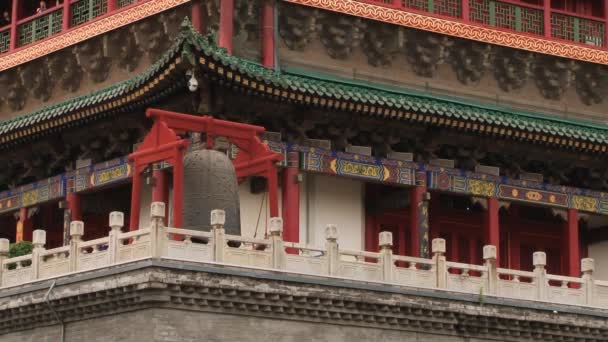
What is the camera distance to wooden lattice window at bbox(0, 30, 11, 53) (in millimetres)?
50856

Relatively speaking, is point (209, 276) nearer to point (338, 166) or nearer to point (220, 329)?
point (220, 329)

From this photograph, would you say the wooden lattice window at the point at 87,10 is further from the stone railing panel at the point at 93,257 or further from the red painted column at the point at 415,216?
the stone railing panel at the point at 93,257

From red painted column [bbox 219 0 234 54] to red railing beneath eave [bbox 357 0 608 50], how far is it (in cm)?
444

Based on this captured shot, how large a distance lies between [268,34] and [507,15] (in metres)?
7.69

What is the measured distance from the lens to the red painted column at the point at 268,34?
43.7 m

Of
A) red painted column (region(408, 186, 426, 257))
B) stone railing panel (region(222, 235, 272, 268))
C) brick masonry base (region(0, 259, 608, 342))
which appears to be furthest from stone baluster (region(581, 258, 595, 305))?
stone railing panel (region(222, 235, 272, 268))

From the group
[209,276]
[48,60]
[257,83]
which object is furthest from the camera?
[48,60]

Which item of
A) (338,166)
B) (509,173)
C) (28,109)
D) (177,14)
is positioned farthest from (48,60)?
(509,173)

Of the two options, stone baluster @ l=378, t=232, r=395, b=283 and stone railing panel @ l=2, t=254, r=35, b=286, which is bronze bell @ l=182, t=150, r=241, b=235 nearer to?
stone baluster @ l=378, t=232, r=395, b=283

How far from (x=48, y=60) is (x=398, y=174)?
10483 mm

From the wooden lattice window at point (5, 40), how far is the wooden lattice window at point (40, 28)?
57 cm

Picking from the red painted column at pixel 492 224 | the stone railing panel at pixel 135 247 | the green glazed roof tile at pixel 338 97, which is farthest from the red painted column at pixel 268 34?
the stone railing panel at pixel 135 247

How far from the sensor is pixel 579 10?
50.6m

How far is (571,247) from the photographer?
152 feet
